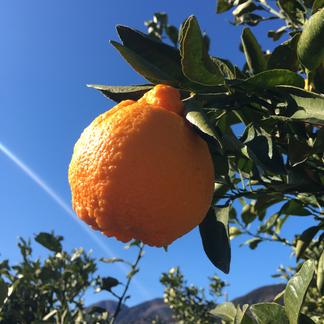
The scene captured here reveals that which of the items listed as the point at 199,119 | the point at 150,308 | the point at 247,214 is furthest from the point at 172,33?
the point at 150,308

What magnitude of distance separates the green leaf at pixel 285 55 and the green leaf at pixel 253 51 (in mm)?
36

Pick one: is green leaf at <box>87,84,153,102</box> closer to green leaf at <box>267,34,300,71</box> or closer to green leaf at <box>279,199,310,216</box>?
green leaf at <box>267,34,300,71</box>

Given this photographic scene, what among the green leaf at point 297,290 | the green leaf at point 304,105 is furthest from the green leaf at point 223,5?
the green leaf at point 297,290

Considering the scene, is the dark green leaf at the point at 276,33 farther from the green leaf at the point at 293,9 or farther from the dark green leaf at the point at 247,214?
the dark green leaf at the point at 247,214

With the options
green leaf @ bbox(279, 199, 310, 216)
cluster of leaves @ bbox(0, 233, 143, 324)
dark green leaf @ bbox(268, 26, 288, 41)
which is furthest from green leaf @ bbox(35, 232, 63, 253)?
dark green leaf @ bbox(268, 26, 288, 41)

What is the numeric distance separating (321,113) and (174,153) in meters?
0.28

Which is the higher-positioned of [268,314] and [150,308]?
[150,308]

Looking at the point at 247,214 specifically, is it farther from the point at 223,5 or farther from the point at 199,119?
the point at 199,119

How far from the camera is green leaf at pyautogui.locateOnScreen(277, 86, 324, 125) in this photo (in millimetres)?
832

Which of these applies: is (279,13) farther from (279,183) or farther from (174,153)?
(174,153)

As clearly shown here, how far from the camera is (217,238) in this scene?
42.0 inches

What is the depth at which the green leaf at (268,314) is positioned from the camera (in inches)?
37.2

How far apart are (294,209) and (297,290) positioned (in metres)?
1.00

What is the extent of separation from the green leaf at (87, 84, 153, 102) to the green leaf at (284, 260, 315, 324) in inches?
20.9
